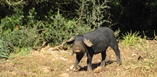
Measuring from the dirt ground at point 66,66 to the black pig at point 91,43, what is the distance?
0.91 ft

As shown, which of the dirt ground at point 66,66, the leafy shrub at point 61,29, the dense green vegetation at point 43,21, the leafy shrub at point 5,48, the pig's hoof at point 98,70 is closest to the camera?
the dirt ground at point 66,66

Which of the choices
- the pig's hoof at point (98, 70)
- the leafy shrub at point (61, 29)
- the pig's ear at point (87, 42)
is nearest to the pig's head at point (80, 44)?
the pig's ear at point (87, 42)

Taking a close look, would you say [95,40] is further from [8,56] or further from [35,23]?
[35,23]

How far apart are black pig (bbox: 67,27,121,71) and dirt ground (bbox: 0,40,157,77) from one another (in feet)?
0.91

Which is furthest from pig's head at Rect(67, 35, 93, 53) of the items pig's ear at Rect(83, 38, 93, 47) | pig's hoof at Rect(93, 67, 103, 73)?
pig's hoof at Rect(93, 67, 103, 73)

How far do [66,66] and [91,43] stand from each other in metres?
1.35

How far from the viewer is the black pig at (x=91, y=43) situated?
23.6 feet

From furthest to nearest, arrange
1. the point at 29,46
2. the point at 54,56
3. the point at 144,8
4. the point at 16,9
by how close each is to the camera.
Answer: the point at 144,8
the point at 16,9
the point at 29,46
the point at 54,56

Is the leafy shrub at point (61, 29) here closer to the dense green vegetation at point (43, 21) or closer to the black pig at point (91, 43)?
the dense green vegetation at point (43, 21)

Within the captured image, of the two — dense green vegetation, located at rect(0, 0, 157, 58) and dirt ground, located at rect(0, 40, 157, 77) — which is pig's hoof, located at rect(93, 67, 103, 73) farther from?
dense green vegetation, located at rect(0, 0, 157, 58)

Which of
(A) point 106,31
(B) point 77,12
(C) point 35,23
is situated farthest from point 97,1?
(A) point 106,31

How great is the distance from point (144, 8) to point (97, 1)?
3750 millimetres

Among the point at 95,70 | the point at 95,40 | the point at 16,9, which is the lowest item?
the point at 95,70

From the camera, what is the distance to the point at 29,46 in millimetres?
10258
